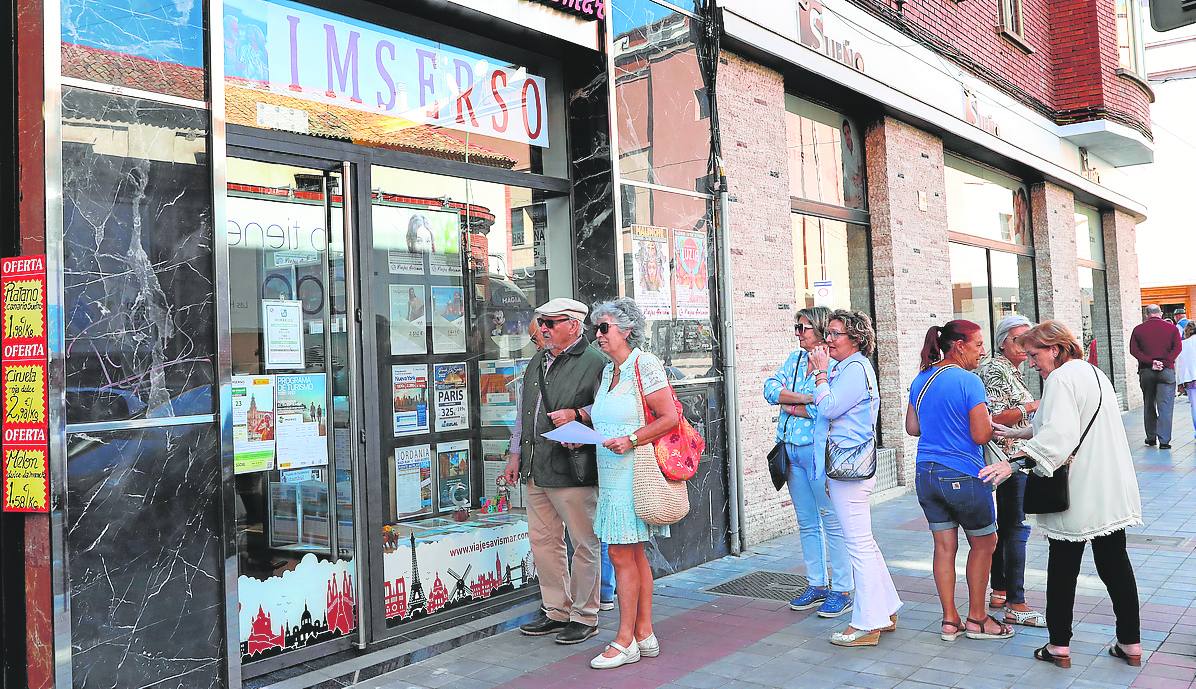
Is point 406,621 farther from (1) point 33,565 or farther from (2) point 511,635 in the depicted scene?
(1) point 33,565

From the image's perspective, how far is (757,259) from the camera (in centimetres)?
851

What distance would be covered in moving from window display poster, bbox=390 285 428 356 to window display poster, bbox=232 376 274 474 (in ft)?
2.86

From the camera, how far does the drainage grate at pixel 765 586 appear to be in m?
6.48

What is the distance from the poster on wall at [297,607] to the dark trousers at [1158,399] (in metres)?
11.3

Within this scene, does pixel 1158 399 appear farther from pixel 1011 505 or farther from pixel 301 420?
pixel 301 420

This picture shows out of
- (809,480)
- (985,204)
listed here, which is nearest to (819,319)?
(809,480)

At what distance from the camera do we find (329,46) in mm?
5559

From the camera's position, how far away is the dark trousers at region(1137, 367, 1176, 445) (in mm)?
12606

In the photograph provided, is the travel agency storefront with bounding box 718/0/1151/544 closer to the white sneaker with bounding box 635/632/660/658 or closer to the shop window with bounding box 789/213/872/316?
the shop window with bounding box 789/213/872/316

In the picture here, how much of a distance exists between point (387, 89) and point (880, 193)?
6762mm

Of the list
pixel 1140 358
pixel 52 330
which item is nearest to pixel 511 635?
pixel 52 330

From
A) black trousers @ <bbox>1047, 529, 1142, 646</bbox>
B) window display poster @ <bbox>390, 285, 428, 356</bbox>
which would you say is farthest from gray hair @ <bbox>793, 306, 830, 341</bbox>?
window display poster @ <bbox>390, 285, 428, 356</bbox>

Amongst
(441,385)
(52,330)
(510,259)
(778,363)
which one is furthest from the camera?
(778,363)

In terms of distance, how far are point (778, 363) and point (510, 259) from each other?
3.11 metres
